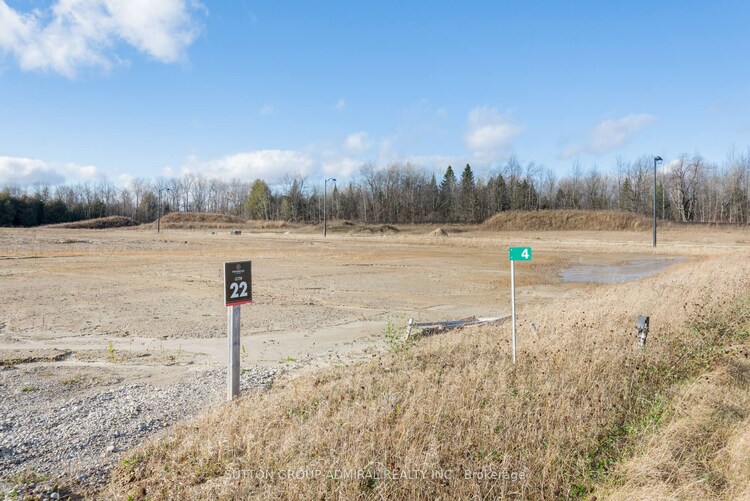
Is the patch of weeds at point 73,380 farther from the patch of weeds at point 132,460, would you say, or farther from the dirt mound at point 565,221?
the dirt mound at point 565,221

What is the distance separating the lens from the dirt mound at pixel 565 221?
8047 cm

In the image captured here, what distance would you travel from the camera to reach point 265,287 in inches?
785

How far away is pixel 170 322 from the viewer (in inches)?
512

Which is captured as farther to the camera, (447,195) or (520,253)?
(447,195)

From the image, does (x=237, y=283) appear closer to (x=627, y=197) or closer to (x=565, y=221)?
(x=565, y=221)

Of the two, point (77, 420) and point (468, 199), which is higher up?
point (468, 199)

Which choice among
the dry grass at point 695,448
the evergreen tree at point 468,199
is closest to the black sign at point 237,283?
the dry grass at point 695,448

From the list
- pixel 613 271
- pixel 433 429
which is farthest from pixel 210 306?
pixel 613 271

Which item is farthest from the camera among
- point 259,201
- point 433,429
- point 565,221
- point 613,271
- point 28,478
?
point 259,201

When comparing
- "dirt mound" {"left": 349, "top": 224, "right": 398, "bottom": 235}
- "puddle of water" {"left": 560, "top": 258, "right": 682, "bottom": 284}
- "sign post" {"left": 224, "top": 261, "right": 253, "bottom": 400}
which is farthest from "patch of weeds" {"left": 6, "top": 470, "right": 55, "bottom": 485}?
"dirt mound" {"left": 349, "top": 224, "right": 398, "bottom": 235}

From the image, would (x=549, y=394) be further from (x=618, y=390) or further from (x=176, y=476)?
(x=176, y=476)

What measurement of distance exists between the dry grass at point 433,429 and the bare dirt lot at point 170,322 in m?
1.10

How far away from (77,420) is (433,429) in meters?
4.22

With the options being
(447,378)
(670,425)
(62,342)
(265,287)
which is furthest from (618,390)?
(265,287)
